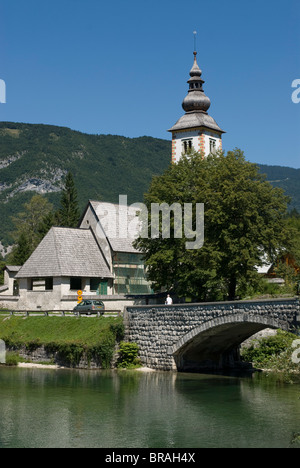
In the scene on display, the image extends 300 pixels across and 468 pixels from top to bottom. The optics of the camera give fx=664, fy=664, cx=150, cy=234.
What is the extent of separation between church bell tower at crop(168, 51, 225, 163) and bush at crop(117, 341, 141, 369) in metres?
31.1

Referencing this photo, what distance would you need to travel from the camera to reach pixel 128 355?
37.9m

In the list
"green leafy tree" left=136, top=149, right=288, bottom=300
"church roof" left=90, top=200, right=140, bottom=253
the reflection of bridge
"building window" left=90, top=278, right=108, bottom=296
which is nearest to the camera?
the reflection of bridge

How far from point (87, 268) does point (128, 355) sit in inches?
620

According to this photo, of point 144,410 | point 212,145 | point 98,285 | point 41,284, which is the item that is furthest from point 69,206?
point 144,410

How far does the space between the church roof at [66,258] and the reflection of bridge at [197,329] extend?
13278 millimetres

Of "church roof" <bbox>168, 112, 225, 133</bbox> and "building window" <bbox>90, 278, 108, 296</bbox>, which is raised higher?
"church roof" <bbox>168, 112, 225, 133</bbox>

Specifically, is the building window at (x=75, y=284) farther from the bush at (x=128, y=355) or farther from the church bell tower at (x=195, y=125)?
the church bell tower at (x=195, y=125)

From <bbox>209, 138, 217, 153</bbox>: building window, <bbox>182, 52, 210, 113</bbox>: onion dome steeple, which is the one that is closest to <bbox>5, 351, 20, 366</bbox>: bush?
<bbox>209, 138, 217, 153</bbox>: building window

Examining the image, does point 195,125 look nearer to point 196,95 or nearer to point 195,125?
point 195,125

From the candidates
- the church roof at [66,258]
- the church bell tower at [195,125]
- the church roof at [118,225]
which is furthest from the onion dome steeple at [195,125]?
the church roof at [66,258]

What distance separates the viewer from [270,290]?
48938 mm

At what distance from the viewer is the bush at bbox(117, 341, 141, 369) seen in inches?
1486

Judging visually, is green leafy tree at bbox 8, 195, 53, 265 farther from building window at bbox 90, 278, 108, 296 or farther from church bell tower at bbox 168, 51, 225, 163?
building window at bbox 90, 278, 108, 296
